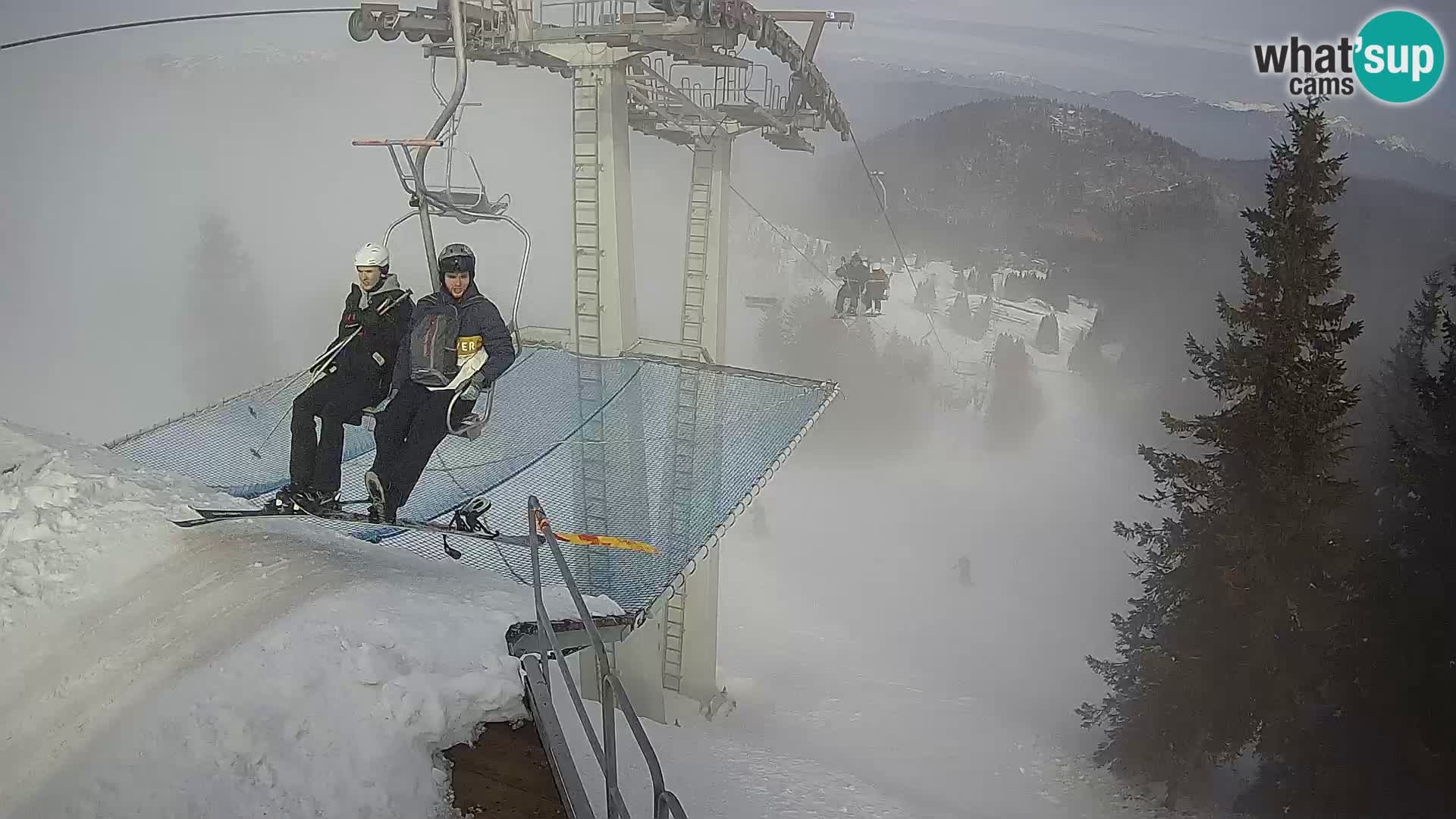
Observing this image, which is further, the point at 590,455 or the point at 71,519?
the point at 590,455

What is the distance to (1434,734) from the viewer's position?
9430 millimetres

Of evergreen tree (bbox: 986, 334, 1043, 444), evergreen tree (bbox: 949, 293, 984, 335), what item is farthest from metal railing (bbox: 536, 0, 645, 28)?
evergreen tree (bbox: 949, 293, 984, 335)

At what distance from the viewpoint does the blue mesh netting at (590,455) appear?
4.07 m

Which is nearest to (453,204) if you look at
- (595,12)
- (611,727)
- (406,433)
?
(406,433)

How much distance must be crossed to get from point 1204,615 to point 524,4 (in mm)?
9670

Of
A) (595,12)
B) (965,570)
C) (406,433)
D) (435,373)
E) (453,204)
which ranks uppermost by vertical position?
(595,12)

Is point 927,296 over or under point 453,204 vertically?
under

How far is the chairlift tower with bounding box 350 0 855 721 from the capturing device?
19.6 ft

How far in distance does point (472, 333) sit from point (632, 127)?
20.6 feet

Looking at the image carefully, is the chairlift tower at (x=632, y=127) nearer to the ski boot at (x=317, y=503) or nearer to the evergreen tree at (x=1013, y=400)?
the ski boot at (x=317, y=503)

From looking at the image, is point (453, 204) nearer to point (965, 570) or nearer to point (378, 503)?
point (378, 503)

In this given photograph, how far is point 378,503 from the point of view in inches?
150

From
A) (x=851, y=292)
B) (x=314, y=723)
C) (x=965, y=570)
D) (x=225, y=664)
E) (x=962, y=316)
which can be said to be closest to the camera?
(x=314, y=723)

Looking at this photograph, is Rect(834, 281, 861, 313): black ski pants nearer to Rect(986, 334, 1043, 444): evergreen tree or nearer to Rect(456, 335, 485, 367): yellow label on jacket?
Rect(456, 335, 485, 367): yellow label on jacket
